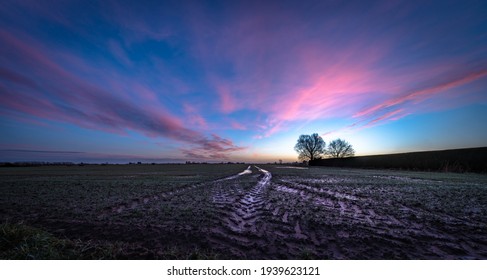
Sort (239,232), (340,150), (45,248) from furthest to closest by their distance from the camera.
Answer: (340,150) → (239,232) → (45,248)

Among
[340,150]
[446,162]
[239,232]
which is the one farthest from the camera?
[340,150]

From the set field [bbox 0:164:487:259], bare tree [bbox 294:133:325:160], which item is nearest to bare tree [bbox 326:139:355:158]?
bare tree [bbox 294:133:325:160]

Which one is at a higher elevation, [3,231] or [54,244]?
[3,231]

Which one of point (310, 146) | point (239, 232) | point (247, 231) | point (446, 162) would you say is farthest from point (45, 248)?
point (310, 146)

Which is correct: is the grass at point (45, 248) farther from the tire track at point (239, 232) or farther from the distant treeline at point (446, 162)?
the distant treeline at point (446, 162)

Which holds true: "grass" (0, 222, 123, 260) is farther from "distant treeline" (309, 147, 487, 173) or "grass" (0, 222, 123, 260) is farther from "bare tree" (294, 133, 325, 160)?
"bare tree" (294, 133, 325, 160)

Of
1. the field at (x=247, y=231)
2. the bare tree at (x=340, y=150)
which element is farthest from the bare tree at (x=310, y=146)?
the field at (x=247, y=231)

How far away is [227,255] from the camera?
3355mm

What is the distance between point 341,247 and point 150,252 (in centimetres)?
330

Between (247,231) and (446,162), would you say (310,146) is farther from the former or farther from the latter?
(247,231)

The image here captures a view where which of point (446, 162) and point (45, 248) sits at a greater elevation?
point (446, 162)
